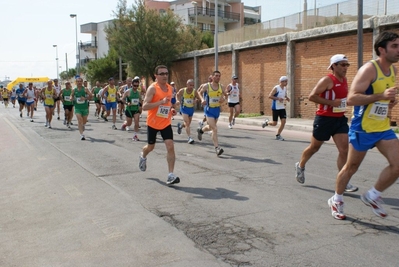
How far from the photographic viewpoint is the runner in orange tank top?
700 cm

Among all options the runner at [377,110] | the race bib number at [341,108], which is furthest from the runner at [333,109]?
the runner at [377,110]

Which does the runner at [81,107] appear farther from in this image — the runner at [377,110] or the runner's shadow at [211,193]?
the runner at [377,110]

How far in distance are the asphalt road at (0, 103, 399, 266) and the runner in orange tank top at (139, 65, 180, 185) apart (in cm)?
50

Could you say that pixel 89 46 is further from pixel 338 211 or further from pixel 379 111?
pixel 379 111

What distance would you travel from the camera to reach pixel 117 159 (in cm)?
967

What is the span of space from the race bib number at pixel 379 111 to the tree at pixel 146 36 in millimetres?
26341

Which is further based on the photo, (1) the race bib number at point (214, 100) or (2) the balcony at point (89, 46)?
(2) the balcony at point (89, 46)

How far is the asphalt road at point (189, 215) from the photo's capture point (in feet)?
13.4

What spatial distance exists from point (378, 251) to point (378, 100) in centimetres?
146

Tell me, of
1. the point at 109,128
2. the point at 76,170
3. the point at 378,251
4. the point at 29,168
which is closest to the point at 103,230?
the point at 378,251

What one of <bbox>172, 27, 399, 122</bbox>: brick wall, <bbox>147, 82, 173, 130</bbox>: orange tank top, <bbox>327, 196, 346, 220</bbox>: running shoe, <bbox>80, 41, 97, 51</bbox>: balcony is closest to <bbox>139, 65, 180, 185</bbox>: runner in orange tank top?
<bbox>147, 82, 173, 130</bbox>: orange tank top

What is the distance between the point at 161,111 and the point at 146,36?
2391 cm

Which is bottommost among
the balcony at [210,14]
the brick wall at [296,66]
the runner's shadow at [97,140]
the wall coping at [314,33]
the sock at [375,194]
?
the runner's shadow at [97,140]

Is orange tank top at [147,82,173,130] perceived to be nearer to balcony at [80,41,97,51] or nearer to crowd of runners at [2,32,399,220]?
crowd of runners at [2,32,399,220]
